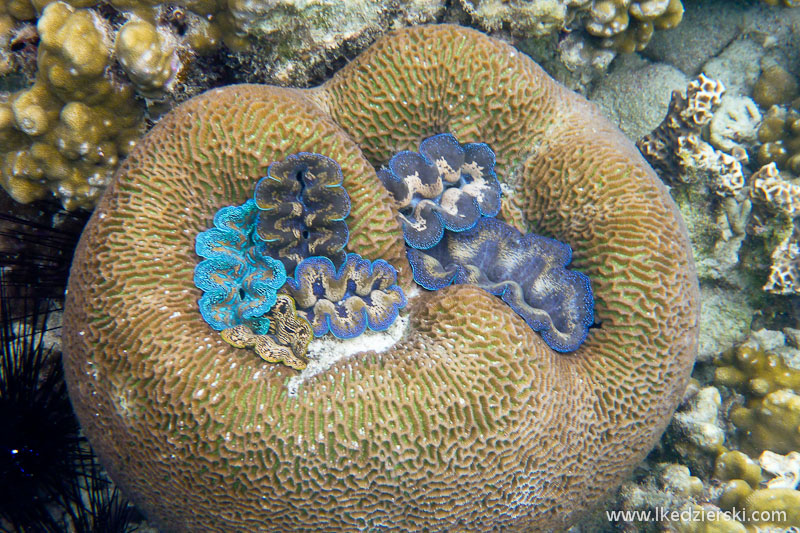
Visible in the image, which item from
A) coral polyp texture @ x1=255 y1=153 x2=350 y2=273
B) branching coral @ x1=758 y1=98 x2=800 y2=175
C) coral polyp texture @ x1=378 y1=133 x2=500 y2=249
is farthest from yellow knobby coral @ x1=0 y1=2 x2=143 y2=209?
branching coral @ x1=758 y1=98 x2=800 y2=175

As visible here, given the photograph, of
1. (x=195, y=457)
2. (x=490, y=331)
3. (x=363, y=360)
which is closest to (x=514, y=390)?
(x=490, y=331)

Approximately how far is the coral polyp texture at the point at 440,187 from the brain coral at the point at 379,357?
0.64 ft

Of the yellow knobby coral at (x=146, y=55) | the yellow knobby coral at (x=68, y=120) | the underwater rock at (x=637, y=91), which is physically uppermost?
the underwater rock at (x=637, y=91)

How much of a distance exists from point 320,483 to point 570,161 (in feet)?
9.01

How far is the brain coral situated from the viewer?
250 cm

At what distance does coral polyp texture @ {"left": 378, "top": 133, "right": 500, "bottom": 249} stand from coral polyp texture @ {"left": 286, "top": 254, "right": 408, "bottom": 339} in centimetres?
42

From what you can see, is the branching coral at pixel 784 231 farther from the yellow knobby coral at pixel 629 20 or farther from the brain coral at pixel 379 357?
the yellow knobby coral at pixel 629 20

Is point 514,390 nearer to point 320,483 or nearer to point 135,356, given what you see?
point 320,483

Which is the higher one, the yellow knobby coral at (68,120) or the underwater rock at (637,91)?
the underwater rock at (637,91)

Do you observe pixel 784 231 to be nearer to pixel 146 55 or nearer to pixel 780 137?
pixel 780 137

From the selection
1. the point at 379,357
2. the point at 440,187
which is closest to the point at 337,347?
the point at 379,357

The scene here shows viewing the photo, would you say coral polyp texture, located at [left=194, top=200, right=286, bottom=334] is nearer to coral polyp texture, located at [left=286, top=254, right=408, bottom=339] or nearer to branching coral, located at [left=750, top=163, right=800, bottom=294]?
coral polyp texture, located at [left=286, top=254, right=408, bottom=339]

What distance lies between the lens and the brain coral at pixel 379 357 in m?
2.50

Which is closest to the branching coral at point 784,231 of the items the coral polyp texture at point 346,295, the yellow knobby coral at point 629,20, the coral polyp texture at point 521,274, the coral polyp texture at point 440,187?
the yellow knobby coral at point 629,20
